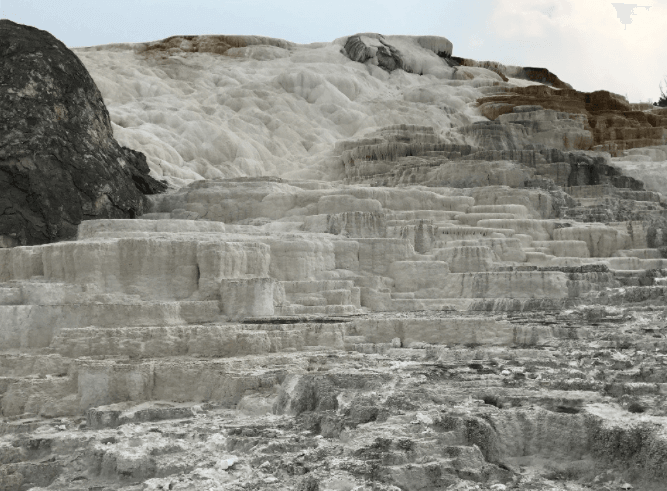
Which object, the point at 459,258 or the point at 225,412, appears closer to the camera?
the point at 225,412

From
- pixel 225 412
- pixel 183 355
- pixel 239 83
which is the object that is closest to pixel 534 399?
pixel 225 412

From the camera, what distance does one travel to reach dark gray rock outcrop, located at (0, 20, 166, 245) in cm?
2025

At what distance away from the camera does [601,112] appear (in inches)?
1580

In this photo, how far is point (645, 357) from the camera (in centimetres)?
1073

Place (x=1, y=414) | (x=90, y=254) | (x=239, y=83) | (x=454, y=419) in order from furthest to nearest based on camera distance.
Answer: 1. (x=239, y=83)
2. (x=90, y=254)
3. (x=1, y=414)
4. (x=454, y=419)

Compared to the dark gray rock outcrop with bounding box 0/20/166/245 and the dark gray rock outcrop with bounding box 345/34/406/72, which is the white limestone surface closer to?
the dark gray rock outcrop with bounding box 345/34/406/72

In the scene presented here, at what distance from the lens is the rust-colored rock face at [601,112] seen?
36.1m

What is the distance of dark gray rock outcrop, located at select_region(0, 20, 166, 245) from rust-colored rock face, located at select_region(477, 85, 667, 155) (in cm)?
2077

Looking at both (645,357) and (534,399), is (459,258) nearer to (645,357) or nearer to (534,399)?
(645,357)

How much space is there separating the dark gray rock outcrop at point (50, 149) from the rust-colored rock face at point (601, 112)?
68.2 ft

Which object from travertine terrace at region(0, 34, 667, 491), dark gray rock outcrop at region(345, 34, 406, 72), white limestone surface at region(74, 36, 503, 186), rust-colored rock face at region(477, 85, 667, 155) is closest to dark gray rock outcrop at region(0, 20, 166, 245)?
travertine terrace at region(0, 34, 667, 491)

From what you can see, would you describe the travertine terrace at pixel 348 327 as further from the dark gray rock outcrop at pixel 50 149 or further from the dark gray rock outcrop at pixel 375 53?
the dark gray rock outcrop at pixel 375 53

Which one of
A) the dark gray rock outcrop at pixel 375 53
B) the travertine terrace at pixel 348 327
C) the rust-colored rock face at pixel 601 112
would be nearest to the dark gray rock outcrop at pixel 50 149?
the travertine terrace at pixel 348 327

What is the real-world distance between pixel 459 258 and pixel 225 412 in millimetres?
8982
